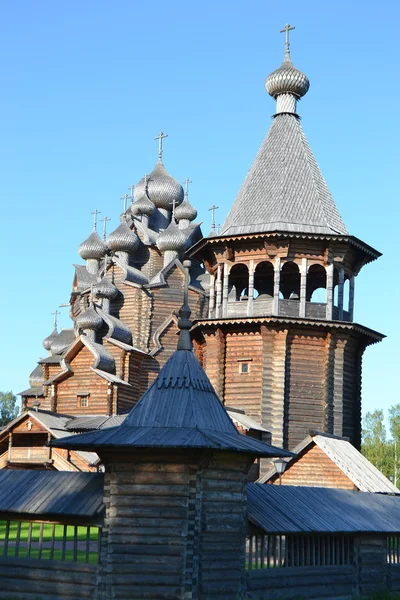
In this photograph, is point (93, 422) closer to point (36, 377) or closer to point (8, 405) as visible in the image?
point (36, 377)

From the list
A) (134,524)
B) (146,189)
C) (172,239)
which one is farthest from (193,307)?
(134,524)

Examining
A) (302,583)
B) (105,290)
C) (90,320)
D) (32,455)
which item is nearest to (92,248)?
(105,290)

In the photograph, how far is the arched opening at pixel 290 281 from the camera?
951 inches

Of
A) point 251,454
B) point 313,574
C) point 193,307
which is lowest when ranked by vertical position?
point 313,574

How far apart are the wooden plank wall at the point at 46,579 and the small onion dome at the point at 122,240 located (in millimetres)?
20107

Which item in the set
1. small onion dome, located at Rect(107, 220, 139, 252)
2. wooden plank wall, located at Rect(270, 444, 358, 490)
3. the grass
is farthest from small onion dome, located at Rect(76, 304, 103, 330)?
wooden plank wall, located at Rect(270, 444, 358, 490)

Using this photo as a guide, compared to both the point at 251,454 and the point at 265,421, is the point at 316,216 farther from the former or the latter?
the point at 251,454

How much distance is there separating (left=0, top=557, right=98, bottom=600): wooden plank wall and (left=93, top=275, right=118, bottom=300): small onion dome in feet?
60.8

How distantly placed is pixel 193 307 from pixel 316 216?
377 inches

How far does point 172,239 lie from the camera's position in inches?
1276

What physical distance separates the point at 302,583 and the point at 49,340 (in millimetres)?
26522

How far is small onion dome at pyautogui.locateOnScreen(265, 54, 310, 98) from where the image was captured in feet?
82.6

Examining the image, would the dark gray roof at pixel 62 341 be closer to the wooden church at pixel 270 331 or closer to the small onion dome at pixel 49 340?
the small onion dome at pixel 49 340

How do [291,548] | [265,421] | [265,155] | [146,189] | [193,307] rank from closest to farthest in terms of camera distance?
[291,548] < [265,421] < [265,155] < [193,307] < [146,189]
